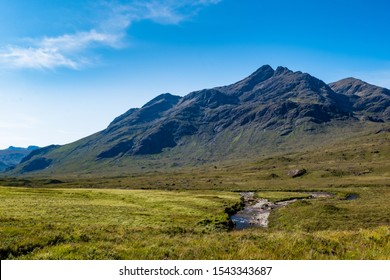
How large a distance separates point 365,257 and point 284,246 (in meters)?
3.41

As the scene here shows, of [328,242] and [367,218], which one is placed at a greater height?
[328,242]

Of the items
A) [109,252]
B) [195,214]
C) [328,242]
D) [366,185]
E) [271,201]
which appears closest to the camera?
[109,252]

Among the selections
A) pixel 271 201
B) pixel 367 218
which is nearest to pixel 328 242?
pixel 367 218

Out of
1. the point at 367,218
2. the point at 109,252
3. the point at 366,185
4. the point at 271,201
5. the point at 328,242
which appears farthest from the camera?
the point at 366,185

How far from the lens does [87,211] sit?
5919cm

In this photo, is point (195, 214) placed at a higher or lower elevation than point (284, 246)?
lower

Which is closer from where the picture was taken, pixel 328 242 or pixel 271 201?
pixel 328 242

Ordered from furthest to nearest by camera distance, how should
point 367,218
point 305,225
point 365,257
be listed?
point 367,218 → point 305,225 → point 365,257
